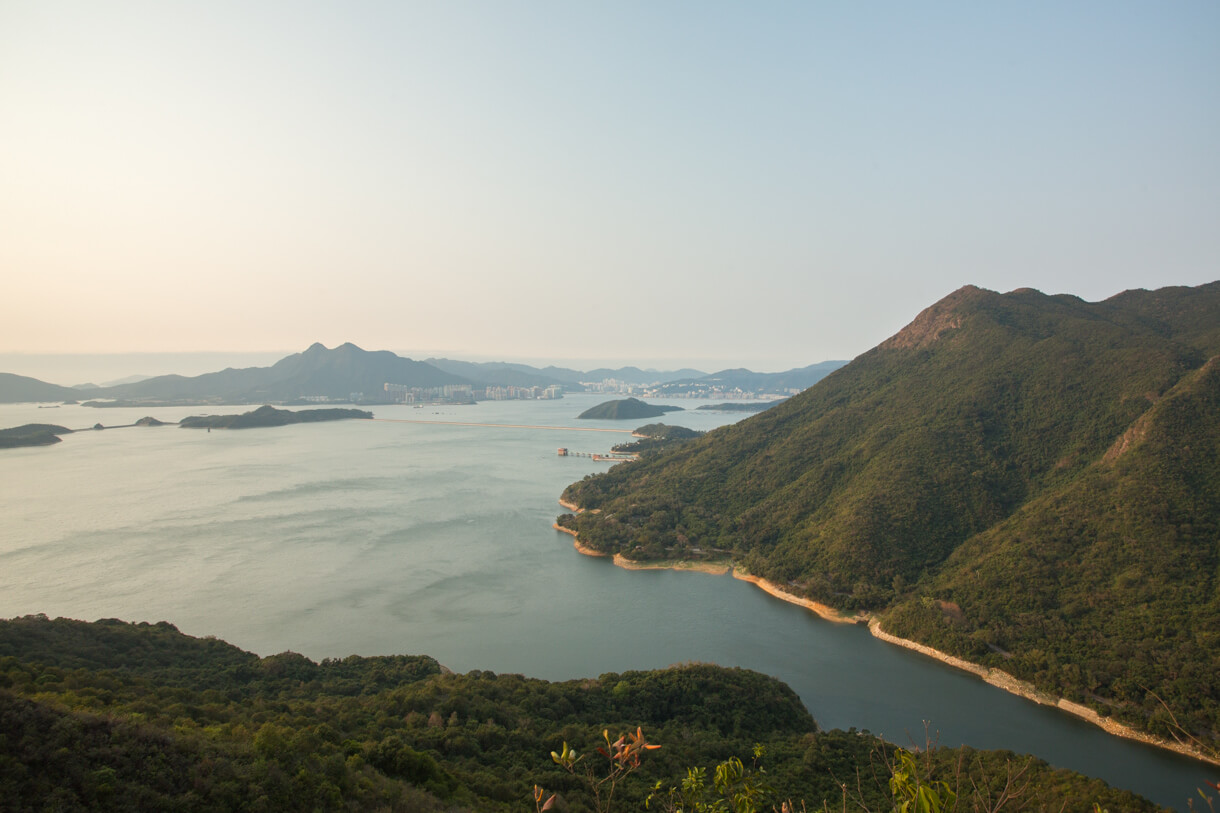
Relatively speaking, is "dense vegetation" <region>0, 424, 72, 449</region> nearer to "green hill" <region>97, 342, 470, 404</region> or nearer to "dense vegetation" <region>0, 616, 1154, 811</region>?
"green hill" <region>97, 342, 470, 404</region>

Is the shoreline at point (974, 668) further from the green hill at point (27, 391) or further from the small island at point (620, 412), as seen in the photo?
the green hill at point (27, 391)

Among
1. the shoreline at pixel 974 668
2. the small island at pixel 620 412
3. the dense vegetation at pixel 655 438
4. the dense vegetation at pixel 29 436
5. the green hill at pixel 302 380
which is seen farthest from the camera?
the green hill at pixel 302 380

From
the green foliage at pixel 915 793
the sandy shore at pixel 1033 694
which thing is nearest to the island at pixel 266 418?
the sandy shore at pixel 1033 694

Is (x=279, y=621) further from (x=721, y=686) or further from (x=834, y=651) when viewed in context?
(x=834, y=651)

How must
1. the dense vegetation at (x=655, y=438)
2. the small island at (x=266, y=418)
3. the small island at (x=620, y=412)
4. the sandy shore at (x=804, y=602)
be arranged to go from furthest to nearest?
the small island at (x=620, y=412) → the small island at (x=266, y=418) → the dense vegetation at (x=655, y=438) → the sandy shore at (x=804, y=602)

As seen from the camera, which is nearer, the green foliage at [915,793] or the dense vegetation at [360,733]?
the green foliage at [915,793]

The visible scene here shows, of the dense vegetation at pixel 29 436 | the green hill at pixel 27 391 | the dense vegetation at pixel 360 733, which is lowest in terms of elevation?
the dense vegetation at pixel 360 733

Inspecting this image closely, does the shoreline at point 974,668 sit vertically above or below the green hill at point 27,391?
below
